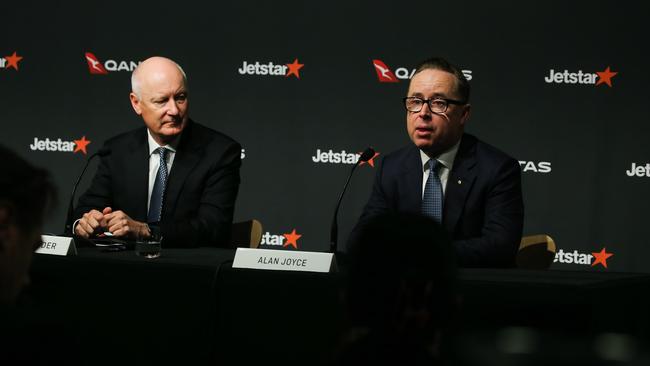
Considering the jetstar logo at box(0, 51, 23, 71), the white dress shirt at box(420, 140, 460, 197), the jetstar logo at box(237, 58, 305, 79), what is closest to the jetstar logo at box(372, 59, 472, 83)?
the jetstar logo at box(237, 58, 305, 79)

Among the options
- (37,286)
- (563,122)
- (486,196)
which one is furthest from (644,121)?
(37,286)

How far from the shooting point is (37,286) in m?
2.83

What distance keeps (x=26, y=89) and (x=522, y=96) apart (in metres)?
3.29

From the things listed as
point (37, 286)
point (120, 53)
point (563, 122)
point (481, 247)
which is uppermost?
point (120, 53)

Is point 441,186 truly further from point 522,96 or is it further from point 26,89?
point 26,89

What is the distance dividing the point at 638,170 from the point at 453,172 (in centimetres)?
221

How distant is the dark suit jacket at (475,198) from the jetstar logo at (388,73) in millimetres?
1853

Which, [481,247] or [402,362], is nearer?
[402,362]

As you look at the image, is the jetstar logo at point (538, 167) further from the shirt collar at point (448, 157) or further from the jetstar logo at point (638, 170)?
the shirt collar at point (448, 157)

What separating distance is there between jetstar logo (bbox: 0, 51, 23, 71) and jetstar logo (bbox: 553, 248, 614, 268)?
3.76 metres

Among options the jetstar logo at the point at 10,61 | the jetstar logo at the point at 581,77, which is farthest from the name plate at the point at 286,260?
the jetstar logo at the point at 10,61

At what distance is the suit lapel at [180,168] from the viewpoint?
387 centimetres

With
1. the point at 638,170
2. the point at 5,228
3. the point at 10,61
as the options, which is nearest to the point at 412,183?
the point at 638,170

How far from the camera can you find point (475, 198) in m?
3.43
